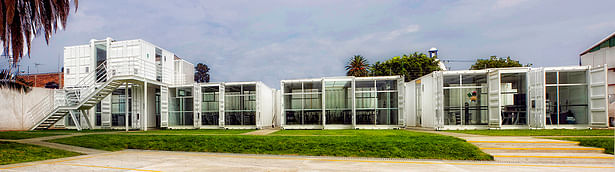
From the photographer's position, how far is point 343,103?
22109 mm

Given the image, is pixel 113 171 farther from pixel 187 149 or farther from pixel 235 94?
pixel 235 94

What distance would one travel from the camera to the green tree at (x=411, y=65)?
45.7m

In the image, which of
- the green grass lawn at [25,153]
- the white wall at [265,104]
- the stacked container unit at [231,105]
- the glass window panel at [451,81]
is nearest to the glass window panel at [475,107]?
the glass window panel at [451,81]

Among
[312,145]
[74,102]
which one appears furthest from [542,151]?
[74,102]

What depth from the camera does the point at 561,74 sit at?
18906 mm

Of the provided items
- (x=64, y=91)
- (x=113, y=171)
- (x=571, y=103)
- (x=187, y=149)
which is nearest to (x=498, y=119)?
(x=571, y=103)

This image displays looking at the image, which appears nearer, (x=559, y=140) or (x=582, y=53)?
(x=559, y=140)

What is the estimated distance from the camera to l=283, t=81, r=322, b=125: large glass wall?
22.6 metres

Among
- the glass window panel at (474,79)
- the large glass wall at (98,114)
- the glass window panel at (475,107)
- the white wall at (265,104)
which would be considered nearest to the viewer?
the glass window panel at (475,107)

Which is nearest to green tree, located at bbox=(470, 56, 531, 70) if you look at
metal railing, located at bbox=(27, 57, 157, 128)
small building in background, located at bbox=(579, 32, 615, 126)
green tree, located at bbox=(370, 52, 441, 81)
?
green tree, located at bbox=(370, 52, 441, 81)

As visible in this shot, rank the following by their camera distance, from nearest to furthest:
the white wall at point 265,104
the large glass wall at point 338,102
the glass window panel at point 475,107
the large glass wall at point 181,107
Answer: the glass window panel at point 475,107, the large glass wall at point 338,102, the white wall at point 265,104, the large glass wall at point 181,107

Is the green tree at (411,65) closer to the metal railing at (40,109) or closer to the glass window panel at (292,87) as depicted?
the glass window panel at (292,87)

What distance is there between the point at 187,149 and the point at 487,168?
1068 cm

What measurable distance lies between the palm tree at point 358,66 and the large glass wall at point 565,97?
38.1 m
